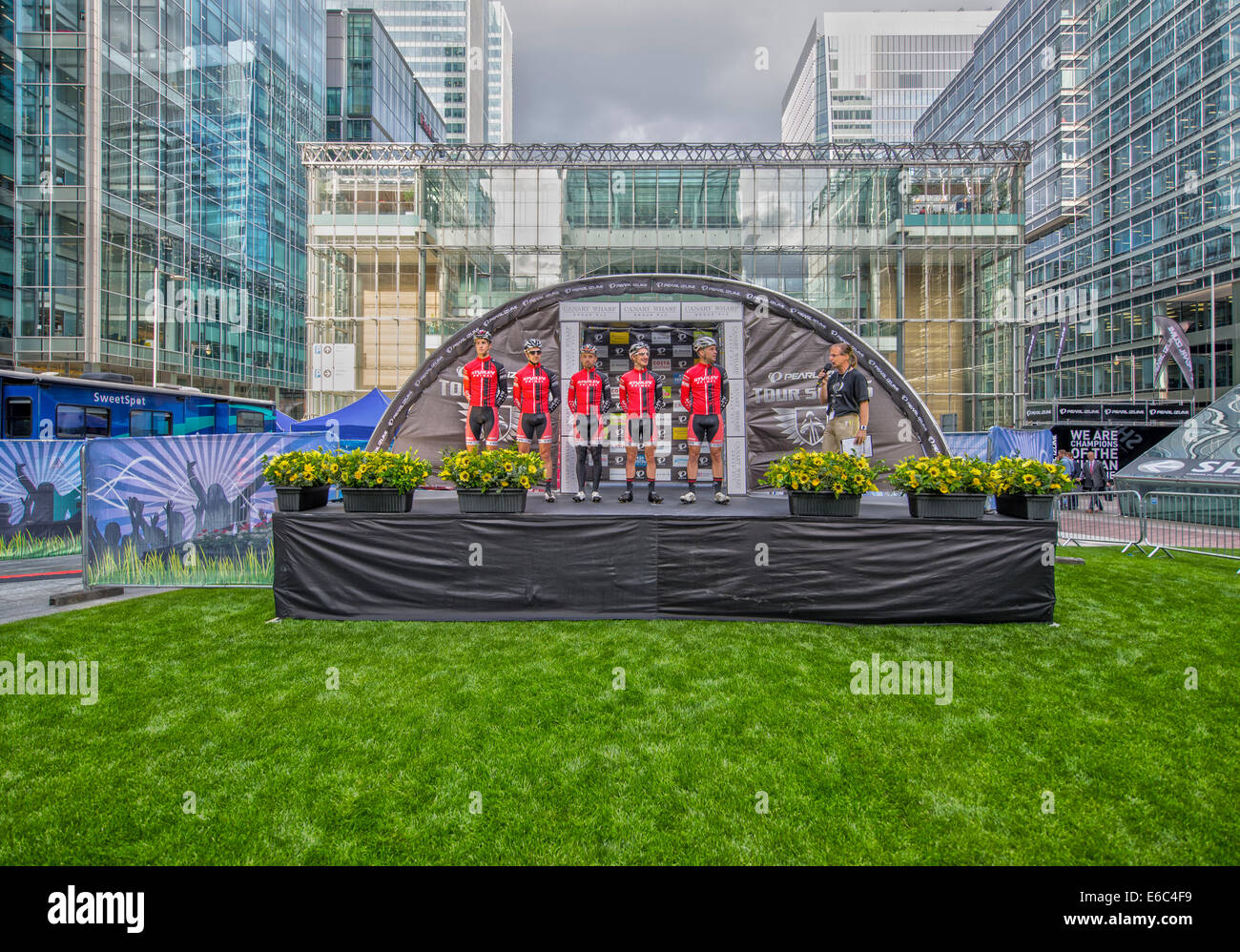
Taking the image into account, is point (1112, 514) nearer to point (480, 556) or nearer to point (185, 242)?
point (480, 556)

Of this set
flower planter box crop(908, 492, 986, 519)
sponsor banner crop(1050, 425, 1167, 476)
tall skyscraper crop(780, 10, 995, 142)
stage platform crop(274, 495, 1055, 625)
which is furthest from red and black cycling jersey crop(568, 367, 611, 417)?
tall skyscraper crop(780, 10, 995, 142)

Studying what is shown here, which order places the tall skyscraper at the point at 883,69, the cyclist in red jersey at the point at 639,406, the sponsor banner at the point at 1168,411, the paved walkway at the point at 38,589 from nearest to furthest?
the paved walkway at the point at 38,589, the cyclist in red jersey at the point at 639,406, the sponsor banner at the point at 1168,411, the tall skyscraper at the point at 883,69

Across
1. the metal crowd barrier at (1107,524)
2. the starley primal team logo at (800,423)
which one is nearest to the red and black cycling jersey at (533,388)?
the starley primal team logo at (800,423)

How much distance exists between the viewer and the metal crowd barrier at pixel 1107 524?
1193cm

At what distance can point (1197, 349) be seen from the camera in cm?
3891

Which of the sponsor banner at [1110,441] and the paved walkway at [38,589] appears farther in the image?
the sponsor banner at [1110,441]

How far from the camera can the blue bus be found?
12.3 m

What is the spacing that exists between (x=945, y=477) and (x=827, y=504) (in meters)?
1.21

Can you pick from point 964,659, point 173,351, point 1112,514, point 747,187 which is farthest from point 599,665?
point 173,351

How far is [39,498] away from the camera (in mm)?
10672

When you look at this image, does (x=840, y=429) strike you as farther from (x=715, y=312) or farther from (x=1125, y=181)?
(x=1125, y=181)

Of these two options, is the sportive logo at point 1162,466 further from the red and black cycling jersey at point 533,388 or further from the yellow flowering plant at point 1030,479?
the red and black cycling jersey at point 533,388

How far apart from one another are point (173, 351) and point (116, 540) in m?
30.2
